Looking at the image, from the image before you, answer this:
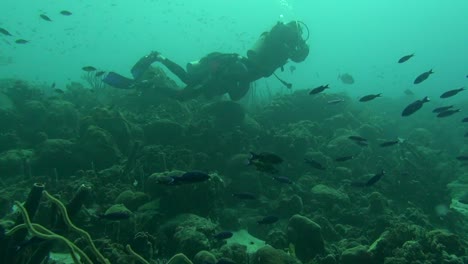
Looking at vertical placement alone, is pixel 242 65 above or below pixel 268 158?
below

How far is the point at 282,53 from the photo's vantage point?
15.9m

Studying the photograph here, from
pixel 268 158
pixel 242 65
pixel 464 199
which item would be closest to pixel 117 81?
pixel 242 65

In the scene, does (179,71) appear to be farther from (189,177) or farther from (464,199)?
(464,199)

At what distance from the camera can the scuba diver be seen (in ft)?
51.2

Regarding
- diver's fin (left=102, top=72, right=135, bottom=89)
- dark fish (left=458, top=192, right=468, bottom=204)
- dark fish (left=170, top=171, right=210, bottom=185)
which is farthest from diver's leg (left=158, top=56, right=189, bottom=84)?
dark fish (left=458, top=192, right=468, bottom=204)

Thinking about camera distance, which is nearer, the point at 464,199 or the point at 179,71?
the point at 464,199

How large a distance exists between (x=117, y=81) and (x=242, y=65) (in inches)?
237

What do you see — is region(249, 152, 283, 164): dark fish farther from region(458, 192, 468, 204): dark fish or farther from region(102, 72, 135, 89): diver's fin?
region(102, 72, 135, 89): diver's fin

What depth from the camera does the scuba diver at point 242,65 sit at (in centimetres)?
1560

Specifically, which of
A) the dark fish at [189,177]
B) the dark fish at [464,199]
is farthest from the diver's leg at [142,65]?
the dark fish at [464,199]

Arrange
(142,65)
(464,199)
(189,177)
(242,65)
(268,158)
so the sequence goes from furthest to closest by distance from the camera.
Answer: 1. (142,65)
2. (242,65)
3. (464,199)
4. (268,158)
5. (189,177)

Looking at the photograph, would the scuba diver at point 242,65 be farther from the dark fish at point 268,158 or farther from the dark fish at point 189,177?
the dark fish at point 189,177

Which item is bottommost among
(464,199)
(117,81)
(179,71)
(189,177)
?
Answer: (464,199)

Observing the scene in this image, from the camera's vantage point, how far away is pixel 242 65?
51.0ft
